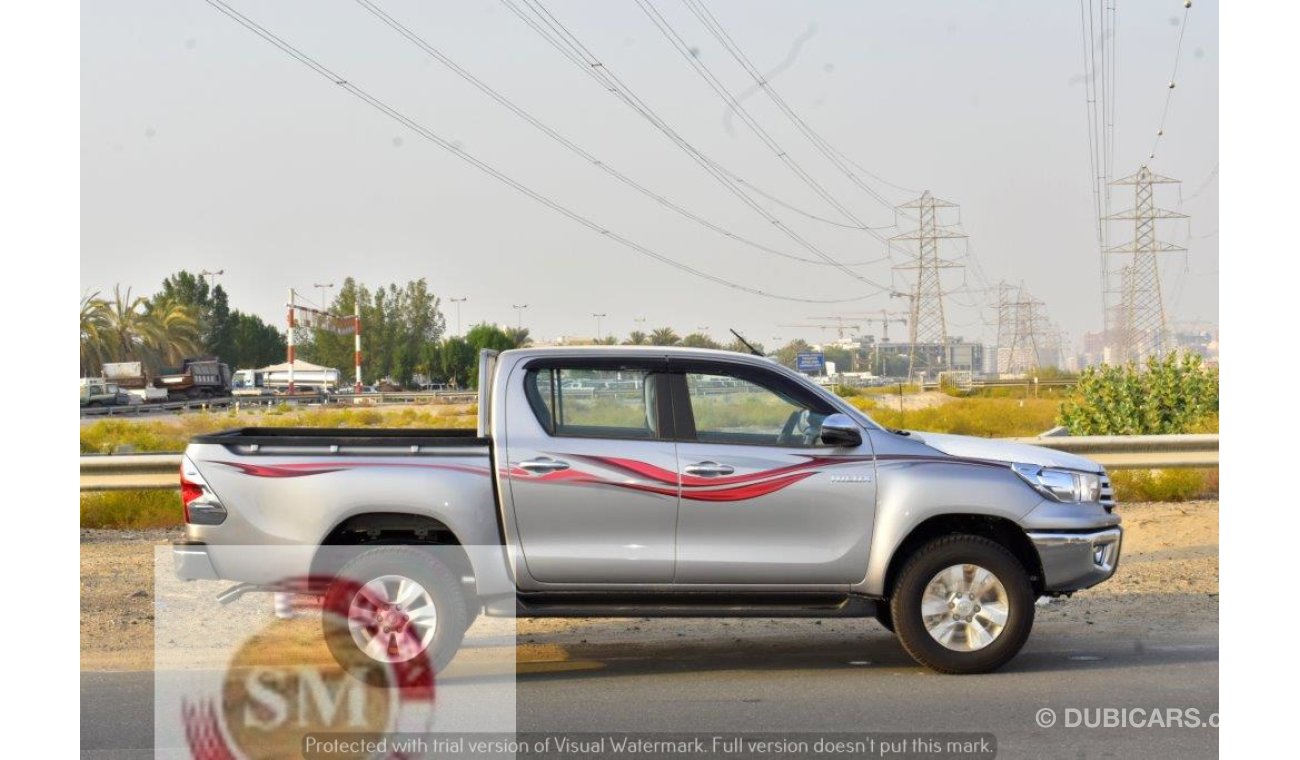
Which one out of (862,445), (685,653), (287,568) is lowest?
(685,653)

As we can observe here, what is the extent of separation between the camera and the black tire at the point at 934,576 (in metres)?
7.52

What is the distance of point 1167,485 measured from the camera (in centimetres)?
1614

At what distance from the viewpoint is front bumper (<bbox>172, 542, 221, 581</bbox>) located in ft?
24.3

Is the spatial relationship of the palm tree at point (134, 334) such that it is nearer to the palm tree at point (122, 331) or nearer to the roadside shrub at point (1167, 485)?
the palm tree at point (122, 331)

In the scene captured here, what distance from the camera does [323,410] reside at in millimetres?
50750

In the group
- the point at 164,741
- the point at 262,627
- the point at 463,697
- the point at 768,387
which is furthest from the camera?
the point at 262,627

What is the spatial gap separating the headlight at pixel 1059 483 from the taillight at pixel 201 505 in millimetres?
4496

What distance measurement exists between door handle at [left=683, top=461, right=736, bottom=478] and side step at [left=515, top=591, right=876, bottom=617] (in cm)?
67

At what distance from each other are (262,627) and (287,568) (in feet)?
7.18

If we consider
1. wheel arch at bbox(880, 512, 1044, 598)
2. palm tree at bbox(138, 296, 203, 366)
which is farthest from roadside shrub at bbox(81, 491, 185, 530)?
palm tree at bbox(138, 296, 203, 366)

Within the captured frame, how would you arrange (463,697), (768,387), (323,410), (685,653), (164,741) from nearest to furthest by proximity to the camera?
1. (164,741)
2. (463,697)
3. (768,387)
4. (685,653)
5. (323,410)

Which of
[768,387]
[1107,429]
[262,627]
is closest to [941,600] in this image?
[768,387]

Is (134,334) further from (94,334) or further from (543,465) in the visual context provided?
(543,465)

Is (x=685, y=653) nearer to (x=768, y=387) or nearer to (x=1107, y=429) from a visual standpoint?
(x=768, y=387)
